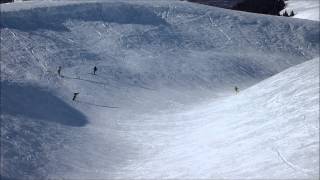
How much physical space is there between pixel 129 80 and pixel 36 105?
30.4 feet

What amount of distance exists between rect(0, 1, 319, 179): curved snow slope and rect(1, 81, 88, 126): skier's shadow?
0.20 ft

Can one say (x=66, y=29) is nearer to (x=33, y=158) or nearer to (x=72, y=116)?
(x=72, y=116)

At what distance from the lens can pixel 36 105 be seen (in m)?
25.9

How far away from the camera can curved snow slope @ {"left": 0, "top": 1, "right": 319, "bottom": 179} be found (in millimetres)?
19922

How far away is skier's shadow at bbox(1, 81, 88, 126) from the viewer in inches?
967

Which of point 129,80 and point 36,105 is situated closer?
point 36,105

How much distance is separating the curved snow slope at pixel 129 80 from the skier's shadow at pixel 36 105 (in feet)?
0.20

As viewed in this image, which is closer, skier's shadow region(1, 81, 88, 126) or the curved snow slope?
the curved snow slope

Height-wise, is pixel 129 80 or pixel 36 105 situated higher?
pixel 129 80

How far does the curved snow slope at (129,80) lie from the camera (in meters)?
19.9

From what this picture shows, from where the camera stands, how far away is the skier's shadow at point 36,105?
24.6m

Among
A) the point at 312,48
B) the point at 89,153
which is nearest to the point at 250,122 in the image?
the point at 89,153

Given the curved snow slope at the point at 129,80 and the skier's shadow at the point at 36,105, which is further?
the skier's shadow at the point at 36,105

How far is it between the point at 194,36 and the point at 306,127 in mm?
25714
